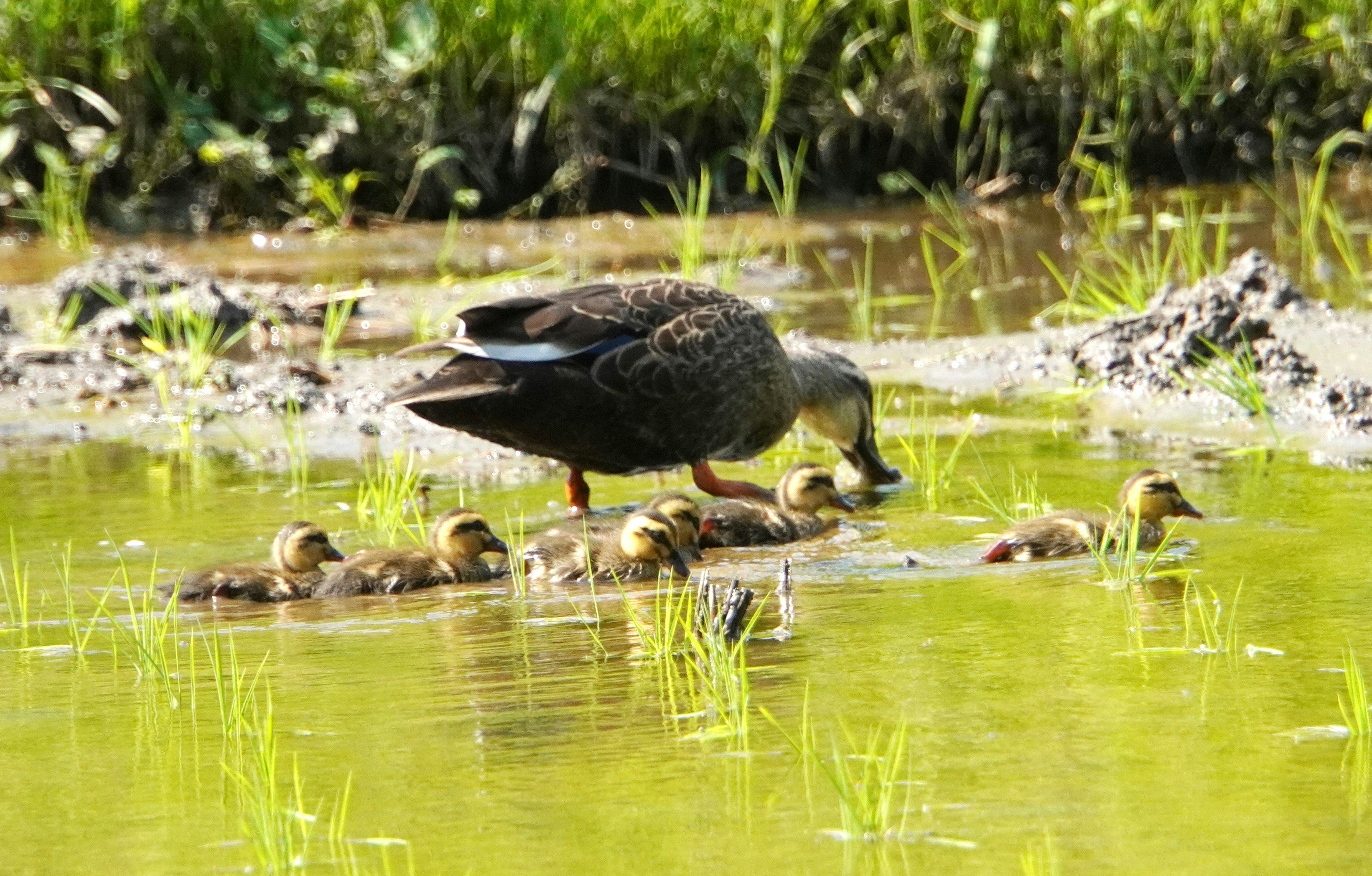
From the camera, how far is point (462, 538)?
528cm

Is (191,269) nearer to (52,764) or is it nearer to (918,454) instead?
(918,454)

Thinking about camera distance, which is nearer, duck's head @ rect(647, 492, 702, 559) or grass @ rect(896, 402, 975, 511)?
duck's head @ rect(647, 492, 702, 559)

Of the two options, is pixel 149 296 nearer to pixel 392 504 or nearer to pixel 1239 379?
pixel 392 504

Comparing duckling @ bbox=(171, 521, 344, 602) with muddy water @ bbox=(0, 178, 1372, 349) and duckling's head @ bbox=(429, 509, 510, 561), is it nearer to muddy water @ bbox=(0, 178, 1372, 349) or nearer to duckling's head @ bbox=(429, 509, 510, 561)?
duckling's head @ bbox=(429, 509, 510, 561)

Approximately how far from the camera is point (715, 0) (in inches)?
466

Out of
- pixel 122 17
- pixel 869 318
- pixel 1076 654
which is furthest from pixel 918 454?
pixel 122 17

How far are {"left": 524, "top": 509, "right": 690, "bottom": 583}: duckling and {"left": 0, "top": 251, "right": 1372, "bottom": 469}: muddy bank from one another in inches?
69.9

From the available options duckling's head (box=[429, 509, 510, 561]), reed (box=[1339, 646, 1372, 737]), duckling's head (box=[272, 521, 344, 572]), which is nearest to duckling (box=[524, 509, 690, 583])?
duckling's head (box=[429, 509, 510, 561])

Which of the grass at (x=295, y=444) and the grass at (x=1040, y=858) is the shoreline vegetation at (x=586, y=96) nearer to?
the grass at (x=295, y=444)

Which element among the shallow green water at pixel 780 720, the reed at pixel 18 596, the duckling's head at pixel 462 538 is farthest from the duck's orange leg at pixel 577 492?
the reed at pixel 18 596

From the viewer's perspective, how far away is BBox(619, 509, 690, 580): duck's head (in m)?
5.22

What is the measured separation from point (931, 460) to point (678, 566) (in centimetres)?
114

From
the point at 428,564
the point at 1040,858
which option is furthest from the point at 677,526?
the point at 1040,858

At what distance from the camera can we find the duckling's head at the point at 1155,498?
17.4 feet
